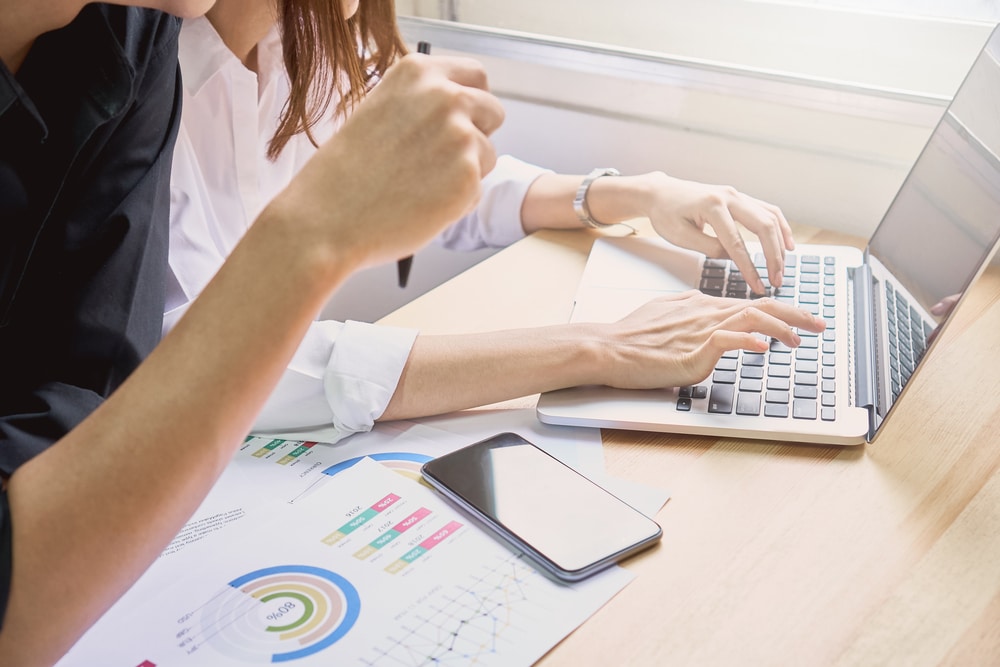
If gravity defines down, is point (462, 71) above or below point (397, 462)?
above

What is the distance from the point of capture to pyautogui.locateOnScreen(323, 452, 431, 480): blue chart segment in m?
0.75

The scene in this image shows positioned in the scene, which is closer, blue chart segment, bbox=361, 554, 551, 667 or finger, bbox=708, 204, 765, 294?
blue chart segment, bbox=361, 554, 551, 667

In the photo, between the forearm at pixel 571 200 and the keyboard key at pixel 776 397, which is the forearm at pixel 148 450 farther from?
the forearm at pixel 571 200

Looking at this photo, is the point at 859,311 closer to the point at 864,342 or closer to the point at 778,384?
the point at 864,342

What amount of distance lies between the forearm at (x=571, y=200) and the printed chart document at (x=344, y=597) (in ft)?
1.82

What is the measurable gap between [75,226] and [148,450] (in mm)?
298

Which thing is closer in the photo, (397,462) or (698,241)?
(397,462)

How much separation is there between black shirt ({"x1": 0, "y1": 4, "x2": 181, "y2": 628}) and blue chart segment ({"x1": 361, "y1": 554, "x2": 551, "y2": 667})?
11.9 inches

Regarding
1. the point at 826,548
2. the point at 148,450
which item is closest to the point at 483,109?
the point at 148,450

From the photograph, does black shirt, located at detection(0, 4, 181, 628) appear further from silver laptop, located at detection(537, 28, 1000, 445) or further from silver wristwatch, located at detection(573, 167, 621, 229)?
silver wristwatch, located at detection(573, 167, 621, 229)

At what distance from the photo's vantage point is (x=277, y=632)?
583 millimetres

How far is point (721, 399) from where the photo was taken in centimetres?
80

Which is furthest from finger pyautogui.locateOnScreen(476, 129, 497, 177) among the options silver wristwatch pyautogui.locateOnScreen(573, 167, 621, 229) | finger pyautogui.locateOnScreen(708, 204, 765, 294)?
silver wristwatch pyautogui.locateOnScreen(573, 167, 621, 229)

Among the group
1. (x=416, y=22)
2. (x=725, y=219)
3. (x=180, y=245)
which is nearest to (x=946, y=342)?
(x=725, y=219)
